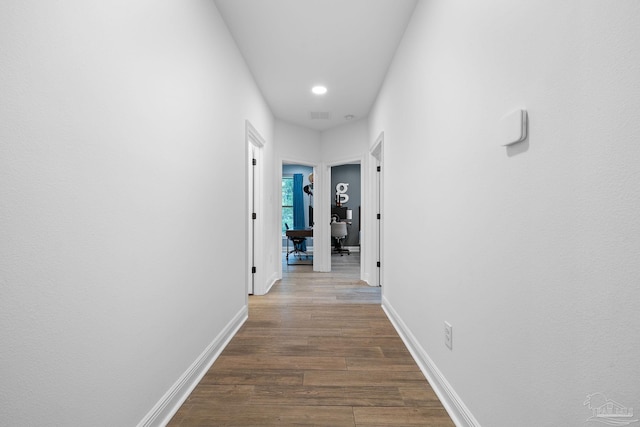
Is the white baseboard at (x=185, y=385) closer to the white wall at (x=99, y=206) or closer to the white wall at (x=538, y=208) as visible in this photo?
the white wall at (x=99, y=206)

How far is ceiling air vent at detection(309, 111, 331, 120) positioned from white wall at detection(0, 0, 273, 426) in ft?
8.77

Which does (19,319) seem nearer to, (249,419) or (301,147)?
(249,419)

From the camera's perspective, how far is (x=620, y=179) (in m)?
0.67

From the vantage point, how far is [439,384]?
1735 mm

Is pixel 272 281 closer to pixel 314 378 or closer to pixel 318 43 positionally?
pixel 314 378

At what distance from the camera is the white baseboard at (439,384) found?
1421 millimetres

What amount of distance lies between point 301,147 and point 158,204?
3.85 meters

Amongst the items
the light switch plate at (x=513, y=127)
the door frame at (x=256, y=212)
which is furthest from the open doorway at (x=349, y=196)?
the light switch plate at (x=513, y=127)

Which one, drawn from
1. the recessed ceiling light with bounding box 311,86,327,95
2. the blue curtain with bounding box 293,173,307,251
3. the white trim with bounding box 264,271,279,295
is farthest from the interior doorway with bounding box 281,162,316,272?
the recessed ceiling light with bounding box 311,86,327,95

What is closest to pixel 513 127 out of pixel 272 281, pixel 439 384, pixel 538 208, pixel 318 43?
pixel 538 208

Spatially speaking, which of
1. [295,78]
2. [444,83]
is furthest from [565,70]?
[295,78]

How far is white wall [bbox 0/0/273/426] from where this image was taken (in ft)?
2.64

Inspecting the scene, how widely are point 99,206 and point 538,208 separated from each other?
1.48 metres

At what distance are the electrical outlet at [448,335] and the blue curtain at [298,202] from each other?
6911mm
